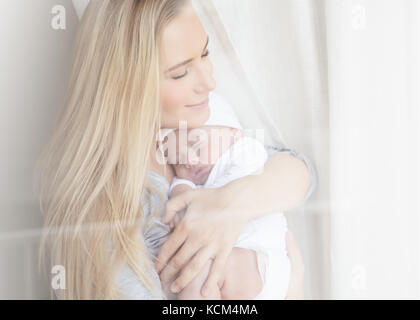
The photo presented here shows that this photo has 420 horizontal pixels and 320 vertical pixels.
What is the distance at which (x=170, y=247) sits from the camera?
3.42 ft

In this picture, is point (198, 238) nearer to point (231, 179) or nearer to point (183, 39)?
point (231, 179)

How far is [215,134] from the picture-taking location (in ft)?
3.43

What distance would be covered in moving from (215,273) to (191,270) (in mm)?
52

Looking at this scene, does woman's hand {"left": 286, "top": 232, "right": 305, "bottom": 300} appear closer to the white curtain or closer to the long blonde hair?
the white curtain

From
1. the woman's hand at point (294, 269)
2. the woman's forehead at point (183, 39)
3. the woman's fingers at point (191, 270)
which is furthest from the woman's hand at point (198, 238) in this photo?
the woman's forehead at point (183, 39)

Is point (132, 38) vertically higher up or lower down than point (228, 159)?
higher up

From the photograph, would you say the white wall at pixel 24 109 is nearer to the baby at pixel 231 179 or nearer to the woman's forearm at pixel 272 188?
the baby at pixel 231 179

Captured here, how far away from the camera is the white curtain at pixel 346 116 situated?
1.07m

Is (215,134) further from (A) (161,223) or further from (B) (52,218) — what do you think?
(B) (52,218)

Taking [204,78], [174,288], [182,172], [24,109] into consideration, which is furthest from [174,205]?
[24,109]

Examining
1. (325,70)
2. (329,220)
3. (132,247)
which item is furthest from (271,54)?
(132,247)

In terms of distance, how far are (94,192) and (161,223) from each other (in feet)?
0.52

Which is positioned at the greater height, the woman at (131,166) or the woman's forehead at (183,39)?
the woman's forehead at (183,39)

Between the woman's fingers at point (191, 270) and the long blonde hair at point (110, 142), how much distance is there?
44 mm
